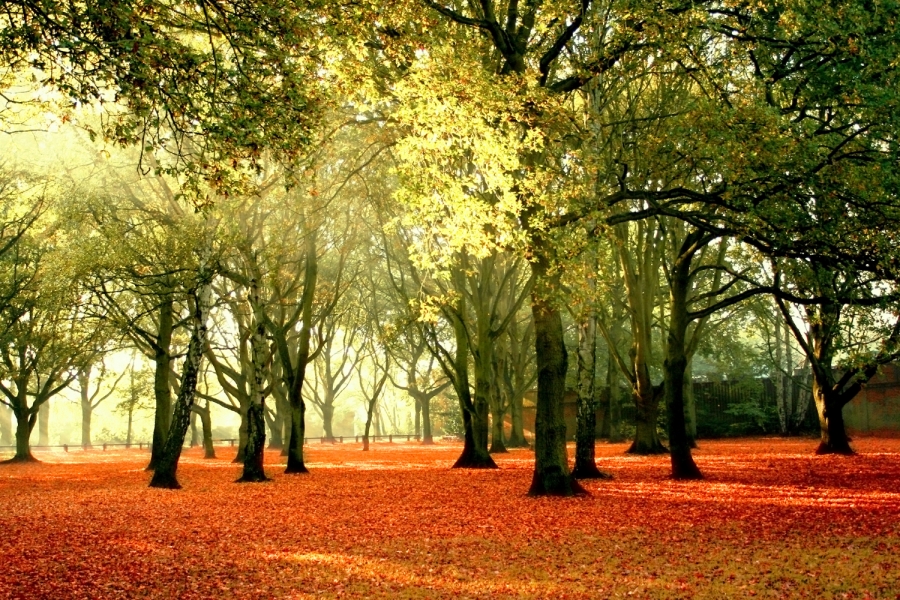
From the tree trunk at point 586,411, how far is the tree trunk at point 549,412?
3135 millimetres

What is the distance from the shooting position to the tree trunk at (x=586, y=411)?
18.9 m

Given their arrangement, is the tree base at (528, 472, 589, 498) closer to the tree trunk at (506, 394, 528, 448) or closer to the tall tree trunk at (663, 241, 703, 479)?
the tall tree trunk at (663, 241, 703, 479)

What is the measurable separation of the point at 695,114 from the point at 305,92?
763cm

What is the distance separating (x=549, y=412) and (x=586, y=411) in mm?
4435

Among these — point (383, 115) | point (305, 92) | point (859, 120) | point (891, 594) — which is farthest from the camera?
point (383, 115)

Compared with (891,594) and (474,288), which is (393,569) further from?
(474,288)

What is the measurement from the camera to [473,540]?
10.5 metres

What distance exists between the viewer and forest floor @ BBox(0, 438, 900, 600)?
7605 mm

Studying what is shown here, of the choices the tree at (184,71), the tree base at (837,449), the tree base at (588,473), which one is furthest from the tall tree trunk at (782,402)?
the tree at (184,71)

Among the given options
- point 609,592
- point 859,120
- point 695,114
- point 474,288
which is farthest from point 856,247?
point 474,288

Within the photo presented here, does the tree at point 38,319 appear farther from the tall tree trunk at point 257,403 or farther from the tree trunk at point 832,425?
the tree trunk at point 832,425

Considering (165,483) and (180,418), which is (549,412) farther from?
(165,483)

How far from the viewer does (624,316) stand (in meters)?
38.8

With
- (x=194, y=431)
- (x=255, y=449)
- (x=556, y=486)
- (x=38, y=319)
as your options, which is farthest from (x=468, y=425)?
(x=194, y=431)
